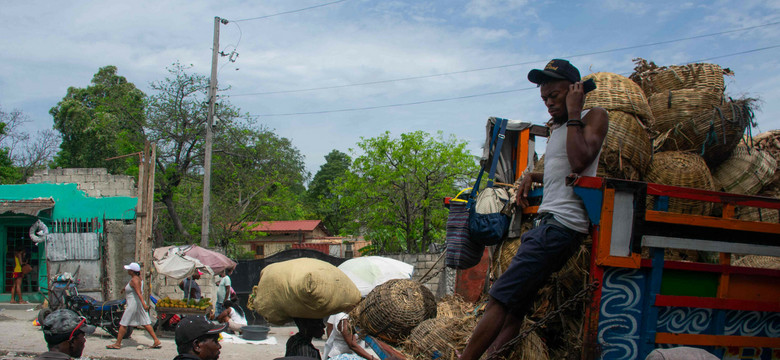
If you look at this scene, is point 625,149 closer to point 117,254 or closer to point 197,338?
point 197,338

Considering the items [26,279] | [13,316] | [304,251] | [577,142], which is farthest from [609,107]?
[26,279]

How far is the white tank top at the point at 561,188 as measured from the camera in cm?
310

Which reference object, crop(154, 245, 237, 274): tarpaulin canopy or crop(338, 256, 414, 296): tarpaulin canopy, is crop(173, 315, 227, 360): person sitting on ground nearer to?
crop(338, 256, 414, 296): tarpaulin canopy

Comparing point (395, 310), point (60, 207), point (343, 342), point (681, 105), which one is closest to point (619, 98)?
point (681, 105)

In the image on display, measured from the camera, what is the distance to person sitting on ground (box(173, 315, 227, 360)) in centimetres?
366

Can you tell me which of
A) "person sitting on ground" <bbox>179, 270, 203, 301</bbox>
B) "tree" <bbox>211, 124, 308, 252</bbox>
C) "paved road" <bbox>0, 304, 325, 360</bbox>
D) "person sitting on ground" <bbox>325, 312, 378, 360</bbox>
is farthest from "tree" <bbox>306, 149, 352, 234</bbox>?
"person sitting on ground" <bbox>325, 312, 378, 360</bbox>

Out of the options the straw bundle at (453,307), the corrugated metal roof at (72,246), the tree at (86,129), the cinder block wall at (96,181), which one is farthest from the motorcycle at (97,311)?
the tree at (86,129)

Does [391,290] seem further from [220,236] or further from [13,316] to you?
[220,236]

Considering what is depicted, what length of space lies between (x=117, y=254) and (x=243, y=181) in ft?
30.6

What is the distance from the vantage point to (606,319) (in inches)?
119

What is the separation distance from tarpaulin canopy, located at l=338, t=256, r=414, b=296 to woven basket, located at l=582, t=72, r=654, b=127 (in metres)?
7.06

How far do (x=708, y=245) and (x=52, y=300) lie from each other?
13.8 m

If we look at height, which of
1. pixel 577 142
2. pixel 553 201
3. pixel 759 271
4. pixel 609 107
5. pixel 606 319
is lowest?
pixel 606 319

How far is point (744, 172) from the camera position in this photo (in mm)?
5000
